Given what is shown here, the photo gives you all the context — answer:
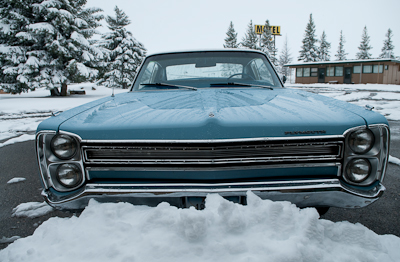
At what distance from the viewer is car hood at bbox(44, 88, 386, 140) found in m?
1.41

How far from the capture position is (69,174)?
1.52m

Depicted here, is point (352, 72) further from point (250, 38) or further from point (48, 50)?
point (48, 50)

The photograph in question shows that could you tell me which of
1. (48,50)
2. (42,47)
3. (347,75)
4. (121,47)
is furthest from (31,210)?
(347,75)

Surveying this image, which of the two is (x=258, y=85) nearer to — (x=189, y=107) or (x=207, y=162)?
(x=189, y=107)

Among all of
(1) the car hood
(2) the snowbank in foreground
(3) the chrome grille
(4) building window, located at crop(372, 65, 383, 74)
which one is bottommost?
(2) the snowbank in foreground

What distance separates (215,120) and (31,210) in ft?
6.49

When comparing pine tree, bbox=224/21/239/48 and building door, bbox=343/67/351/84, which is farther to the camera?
pine tree, bbox=224/21/239/48

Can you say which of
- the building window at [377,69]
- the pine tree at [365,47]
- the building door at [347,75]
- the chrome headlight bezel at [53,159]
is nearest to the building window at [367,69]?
the building window at [377,69]

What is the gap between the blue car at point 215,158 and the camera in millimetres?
1420

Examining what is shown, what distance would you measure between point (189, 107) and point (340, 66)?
113ft

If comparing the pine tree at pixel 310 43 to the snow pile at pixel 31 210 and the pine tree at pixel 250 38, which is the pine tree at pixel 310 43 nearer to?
the pine tree at pixel 250 38

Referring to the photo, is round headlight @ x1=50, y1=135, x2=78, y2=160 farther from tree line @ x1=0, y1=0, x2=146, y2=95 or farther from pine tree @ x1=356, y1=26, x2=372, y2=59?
pine tree @ x1=356, y1=26, x2=372, y2=59

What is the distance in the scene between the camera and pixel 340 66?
31.4m

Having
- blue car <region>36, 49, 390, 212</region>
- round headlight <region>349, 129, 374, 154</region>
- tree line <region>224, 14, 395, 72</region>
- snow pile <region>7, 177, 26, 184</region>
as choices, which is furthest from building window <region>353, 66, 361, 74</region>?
snow pile <region>7, 177, 26, 184</region>
